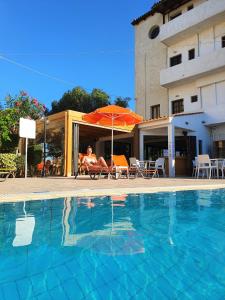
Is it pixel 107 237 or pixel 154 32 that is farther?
pixel 154 32

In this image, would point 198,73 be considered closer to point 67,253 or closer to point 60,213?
point 60,213

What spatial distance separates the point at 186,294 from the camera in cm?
187

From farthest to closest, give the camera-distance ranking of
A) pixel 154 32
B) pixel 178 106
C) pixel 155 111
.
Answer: pixel 154 32
pixel 155 111
pixel 178 106

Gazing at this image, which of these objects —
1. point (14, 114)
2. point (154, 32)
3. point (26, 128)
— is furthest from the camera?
point (154, 32)

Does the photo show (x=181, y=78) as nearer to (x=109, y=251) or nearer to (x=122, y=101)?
(x=122, y=101)

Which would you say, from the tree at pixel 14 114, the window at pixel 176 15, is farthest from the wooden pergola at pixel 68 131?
the window at pixel 176 15

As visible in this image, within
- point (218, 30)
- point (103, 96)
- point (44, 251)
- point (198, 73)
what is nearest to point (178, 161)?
point (198, 73)

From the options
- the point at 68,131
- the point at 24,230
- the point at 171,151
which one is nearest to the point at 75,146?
the point at 68,131

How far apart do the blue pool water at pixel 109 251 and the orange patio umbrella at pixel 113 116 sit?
5819 mm

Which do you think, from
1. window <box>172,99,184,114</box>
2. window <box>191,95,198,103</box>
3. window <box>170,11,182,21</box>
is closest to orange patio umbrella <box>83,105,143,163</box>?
window <box>191,95,198,103</box>

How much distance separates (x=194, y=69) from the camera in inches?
698

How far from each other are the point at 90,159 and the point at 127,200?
18.4 feet

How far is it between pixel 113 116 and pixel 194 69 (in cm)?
902

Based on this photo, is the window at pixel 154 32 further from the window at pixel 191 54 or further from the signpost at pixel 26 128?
the signpost at pixel 26 128
